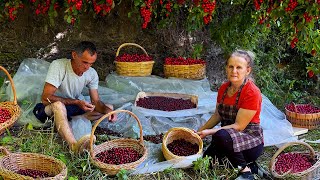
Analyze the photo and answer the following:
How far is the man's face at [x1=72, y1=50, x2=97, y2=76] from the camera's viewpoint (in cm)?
382

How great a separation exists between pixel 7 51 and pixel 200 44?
2331 mm

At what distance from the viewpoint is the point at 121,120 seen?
4.25 metres

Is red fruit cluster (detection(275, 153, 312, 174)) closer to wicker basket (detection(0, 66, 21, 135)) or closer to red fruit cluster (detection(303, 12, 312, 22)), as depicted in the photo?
red fruit cluster (detection(303, 12, 312, 22))

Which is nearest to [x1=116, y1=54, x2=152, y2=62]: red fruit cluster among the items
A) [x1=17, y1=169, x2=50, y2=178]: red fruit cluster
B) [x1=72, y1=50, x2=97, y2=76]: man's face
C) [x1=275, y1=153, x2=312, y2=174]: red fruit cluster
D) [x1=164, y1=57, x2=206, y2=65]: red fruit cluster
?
[x1=164, y1=57, x2=206, y2=65]: red fruit cluster

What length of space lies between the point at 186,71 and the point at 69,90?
1.68m

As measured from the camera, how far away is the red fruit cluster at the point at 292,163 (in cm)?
340

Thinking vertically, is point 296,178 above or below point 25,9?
below

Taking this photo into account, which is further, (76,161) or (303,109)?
(303,109)

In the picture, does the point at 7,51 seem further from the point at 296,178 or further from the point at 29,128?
the point at 296,178

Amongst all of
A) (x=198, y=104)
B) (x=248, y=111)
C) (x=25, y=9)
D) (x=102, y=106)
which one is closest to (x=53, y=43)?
(x=25, y=9)

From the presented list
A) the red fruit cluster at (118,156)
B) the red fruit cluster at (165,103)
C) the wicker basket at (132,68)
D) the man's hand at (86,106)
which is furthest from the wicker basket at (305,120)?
the man's hand at (86,106)

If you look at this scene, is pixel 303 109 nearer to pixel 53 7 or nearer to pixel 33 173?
pixel 53 7

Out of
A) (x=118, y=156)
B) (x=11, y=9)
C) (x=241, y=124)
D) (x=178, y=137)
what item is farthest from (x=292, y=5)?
(x=11, y=9)

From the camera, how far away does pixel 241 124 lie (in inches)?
133
